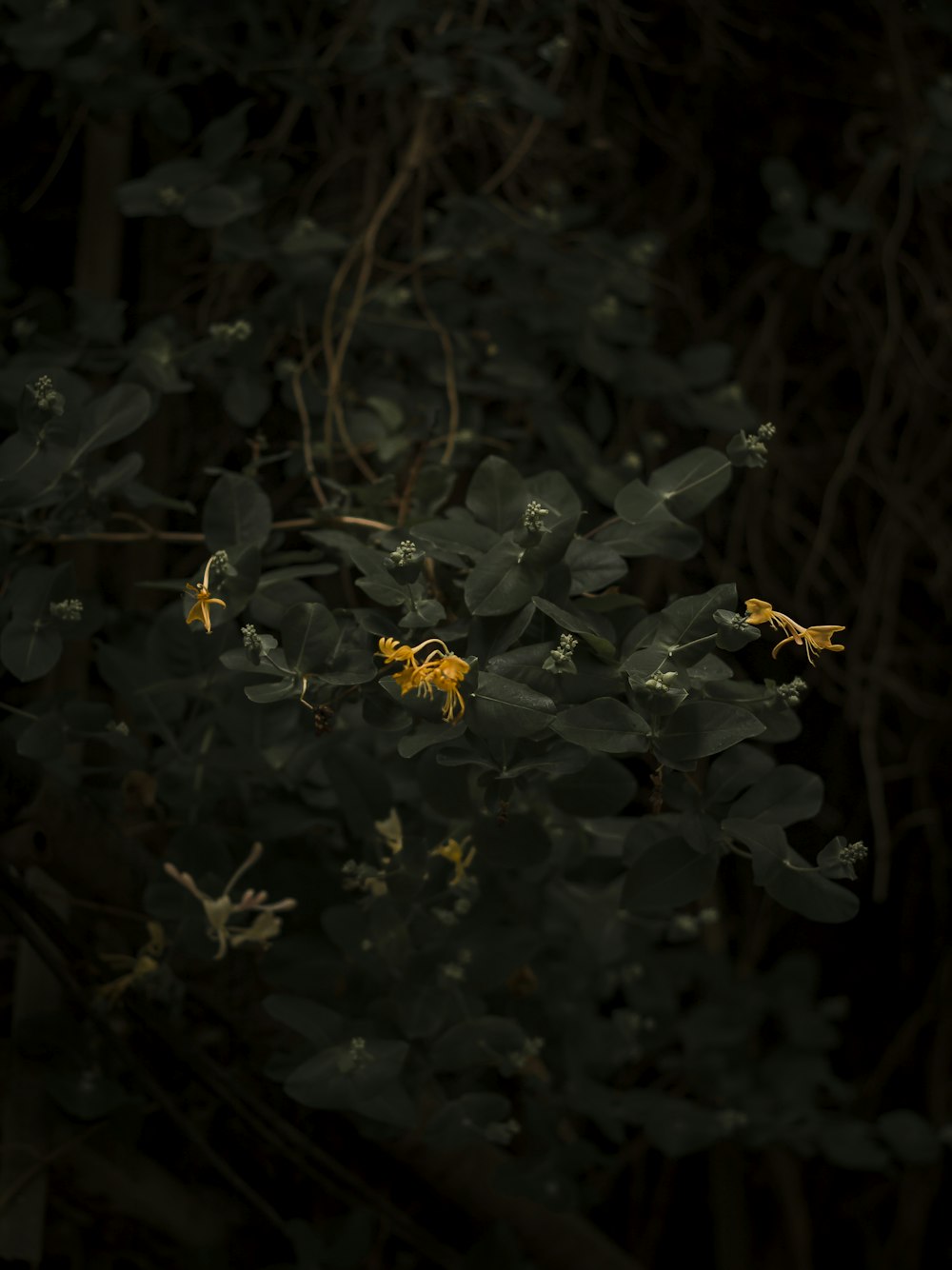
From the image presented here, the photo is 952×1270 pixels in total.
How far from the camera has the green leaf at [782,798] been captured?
2.71 ft

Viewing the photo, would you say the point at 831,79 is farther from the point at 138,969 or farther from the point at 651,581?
the point at 138,969

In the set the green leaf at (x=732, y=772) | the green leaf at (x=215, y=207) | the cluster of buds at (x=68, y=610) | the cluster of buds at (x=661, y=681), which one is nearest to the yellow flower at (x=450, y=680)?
Answer: the cluster of buds at (x=661, y=681)

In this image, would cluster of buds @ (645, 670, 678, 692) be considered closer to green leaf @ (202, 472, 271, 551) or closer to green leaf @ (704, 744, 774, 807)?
green leaf @ (704, 744, 774, 807)

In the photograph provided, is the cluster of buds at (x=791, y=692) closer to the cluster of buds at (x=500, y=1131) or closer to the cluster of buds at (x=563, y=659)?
the cluster of buds at (x=563, y=659)

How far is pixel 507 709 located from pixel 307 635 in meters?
0.14

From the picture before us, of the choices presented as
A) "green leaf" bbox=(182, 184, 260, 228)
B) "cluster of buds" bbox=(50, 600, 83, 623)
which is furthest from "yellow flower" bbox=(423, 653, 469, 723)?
"green leaf" bbox=(182, 184, 260, 228)

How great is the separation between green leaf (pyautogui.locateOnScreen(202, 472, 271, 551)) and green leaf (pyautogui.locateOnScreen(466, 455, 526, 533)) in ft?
0.52

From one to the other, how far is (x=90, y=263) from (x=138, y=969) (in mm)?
867

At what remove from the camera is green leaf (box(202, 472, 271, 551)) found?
906 millimetres

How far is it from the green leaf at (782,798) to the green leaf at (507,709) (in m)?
0.19

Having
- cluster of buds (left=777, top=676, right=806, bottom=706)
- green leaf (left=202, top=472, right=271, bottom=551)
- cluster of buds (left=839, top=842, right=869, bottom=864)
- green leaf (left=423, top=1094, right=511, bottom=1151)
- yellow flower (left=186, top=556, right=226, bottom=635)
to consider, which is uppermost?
yellow flower (left=186, top=556, right=226, bottom=635)

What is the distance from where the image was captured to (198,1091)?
49.1 inches

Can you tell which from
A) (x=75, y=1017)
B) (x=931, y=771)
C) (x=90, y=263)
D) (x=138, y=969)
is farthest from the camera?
(x=931, y=771)

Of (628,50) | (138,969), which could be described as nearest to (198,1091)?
(138,969)
